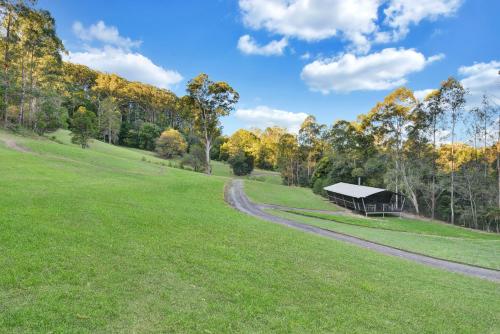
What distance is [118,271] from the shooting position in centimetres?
751

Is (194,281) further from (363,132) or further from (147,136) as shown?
(147,136)

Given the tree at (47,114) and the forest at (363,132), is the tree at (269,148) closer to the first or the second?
the forest at (363,132)

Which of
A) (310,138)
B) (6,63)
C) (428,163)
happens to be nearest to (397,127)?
(428,163)

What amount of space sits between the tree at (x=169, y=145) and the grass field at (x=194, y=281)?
50.9 metres

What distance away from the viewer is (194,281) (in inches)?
297

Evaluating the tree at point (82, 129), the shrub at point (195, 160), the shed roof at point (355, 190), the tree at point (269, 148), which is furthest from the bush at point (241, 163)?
the tree at point (82, 129)

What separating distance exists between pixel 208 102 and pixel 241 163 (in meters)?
19.4

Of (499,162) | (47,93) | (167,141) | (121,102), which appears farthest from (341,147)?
(121,102)

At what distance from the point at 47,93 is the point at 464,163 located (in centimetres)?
5649

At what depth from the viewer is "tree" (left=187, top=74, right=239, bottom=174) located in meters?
46.4

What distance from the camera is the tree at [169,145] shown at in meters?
65.0

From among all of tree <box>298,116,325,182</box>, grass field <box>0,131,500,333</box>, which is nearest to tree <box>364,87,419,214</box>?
tree <box>298,116,325,182</box>

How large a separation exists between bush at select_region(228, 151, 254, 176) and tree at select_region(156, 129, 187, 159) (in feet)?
38.5

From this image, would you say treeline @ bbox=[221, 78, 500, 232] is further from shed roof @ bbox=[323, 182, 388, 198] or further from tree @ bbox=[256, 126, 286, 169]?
tree @ bbox=[256, 126, 286, 169]
